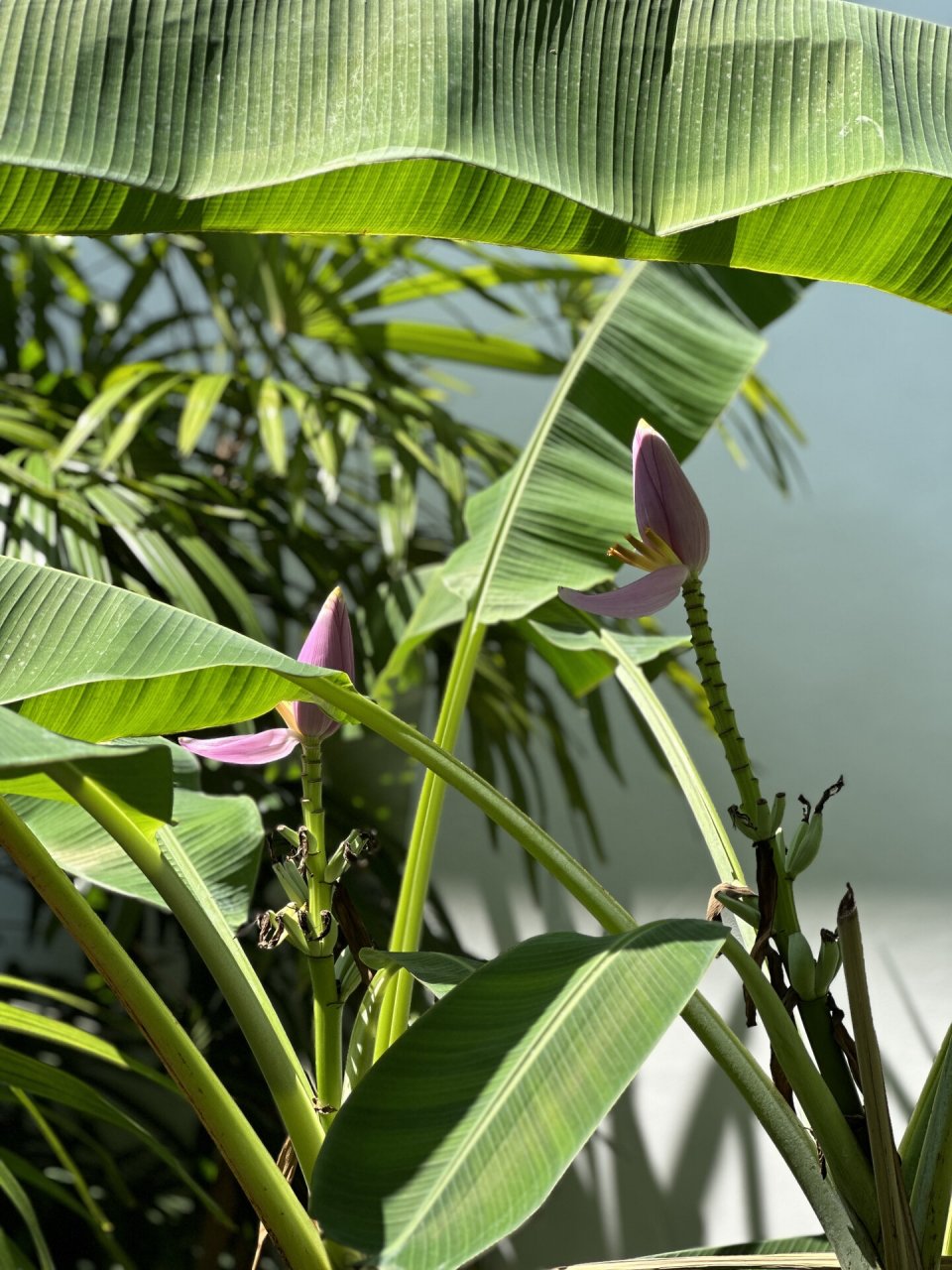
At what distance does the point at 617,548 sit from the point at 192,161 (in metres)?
0.22

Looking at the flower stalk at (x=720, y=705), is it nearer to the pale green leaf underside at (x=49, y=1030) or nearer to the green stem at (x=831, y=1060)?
the green stem at (x=831, y=1060)

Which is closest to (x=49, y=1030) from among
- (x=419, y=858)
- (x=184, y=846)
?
(x=184, y=846)

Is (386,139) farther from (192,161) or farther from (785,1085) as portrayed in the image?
(785,1085)

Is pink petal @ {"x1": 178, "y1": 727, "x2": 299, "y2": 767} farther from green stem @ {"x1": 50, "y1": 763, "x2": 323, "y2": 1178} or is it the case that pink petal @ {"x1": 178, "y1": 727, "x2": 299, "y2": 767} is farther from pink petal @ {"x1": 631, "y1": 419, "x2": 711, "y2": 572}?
pink petal @ {"x1": 631, "y1": 419, "x2": 711, "y2": 572}

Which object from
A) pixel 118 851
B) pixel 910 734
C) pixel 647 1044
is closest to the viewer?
pixel 647 1044

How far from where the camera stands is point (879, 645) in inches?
49.9

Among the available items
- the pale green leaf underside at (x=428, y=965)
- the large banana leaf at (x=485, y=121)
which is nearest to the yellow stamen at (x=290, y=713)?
the pale green leaf underside at (x=428, y=965)

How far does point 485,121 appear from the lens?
393mm

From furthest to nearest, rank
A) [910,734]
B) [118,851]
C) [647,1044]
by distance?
[910,734]
[118,851]
[647,1044]

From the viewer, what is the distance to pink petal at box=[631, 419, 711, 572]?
18.4 inches

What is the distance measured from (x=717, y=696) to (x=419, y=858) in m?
0.24

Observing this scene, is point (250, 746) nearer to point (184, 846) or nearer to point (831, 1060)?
point (184, 846)

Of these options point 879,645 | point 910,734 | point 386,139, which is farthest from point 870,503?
point 386,139

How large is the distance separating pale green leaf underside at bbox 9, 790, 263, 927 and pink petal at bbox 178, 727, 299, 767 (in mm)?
134
